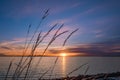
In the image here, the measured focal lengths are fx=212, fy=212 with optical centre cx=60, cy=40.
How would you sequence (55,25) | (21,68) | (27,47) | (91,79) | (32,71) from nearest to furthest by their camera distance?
(91,79)
(55,25)
(21,68)
(27,47)
(32,71)

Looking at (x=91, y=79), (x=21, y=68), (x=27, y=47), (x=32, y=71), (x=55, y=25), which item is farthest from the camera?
(x=32, y=71)

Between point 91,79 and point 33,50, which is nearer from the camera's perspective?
point 91,79

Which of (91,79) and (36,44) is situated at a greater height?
(36,44)

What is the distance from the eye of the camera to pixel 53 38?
2.17 metres

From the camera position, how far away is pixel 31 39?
7.39 feet

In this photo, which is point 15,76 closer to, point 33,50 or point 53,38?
point 33,50

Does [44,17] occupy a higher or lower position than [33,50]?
higher

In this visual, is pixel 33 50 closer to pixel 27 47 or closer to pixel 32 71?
pixel 27 47

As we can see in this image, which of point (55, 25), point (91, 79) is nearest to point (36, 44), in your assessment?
point (55, 25)

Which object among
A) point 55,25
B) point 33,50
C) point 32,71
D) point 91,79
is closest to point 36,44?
point 33,50

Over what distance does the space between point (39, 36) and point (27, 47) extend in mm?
338

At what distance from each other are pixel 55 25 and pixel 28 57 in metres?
0.46

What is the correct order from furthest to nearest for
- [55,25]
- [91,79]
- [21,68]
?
[21,68] < [55,25] < [91,79]

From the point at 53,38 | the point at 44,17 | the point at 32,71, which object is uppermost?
the point at 44,17
